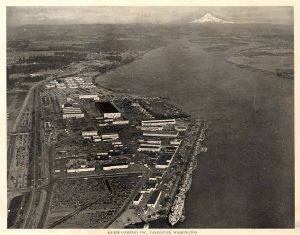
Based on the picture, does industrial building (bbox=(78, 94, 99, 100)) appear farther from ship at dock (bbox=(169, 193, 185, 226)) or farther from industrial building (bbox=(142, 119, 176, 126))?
ship at dock (bbox=(169, 193, 185, 226))

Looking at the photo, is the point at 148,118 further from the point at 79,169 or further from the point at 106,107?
the point at 79,169

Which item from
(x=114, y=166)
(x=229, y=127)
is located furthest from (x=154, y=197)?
(x=229, y=127)

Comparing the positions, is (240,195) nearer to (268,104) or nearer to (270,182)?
(270,182)

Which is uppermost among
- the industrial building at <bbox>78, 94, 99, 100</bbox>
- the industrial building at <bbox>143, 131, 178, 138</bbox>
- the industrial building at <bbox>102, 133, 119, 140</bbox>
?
the industrial building at <bbox>78, 94, 99, 100</bbox>

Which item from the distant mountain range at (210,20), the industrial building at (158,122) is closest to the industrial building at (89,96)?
the industrial building at (158,122)

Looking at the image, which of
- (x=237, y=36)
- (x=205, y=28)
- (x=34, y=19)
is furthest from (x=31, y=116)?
(x=237, y=36)

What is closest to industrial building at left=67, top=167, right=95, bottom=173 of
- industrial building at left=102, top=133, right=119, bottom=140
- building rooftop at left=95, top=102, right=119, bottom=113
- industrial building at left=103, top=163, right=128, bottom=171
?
industrial building at left=103, top=163, right=128, bottom=171
